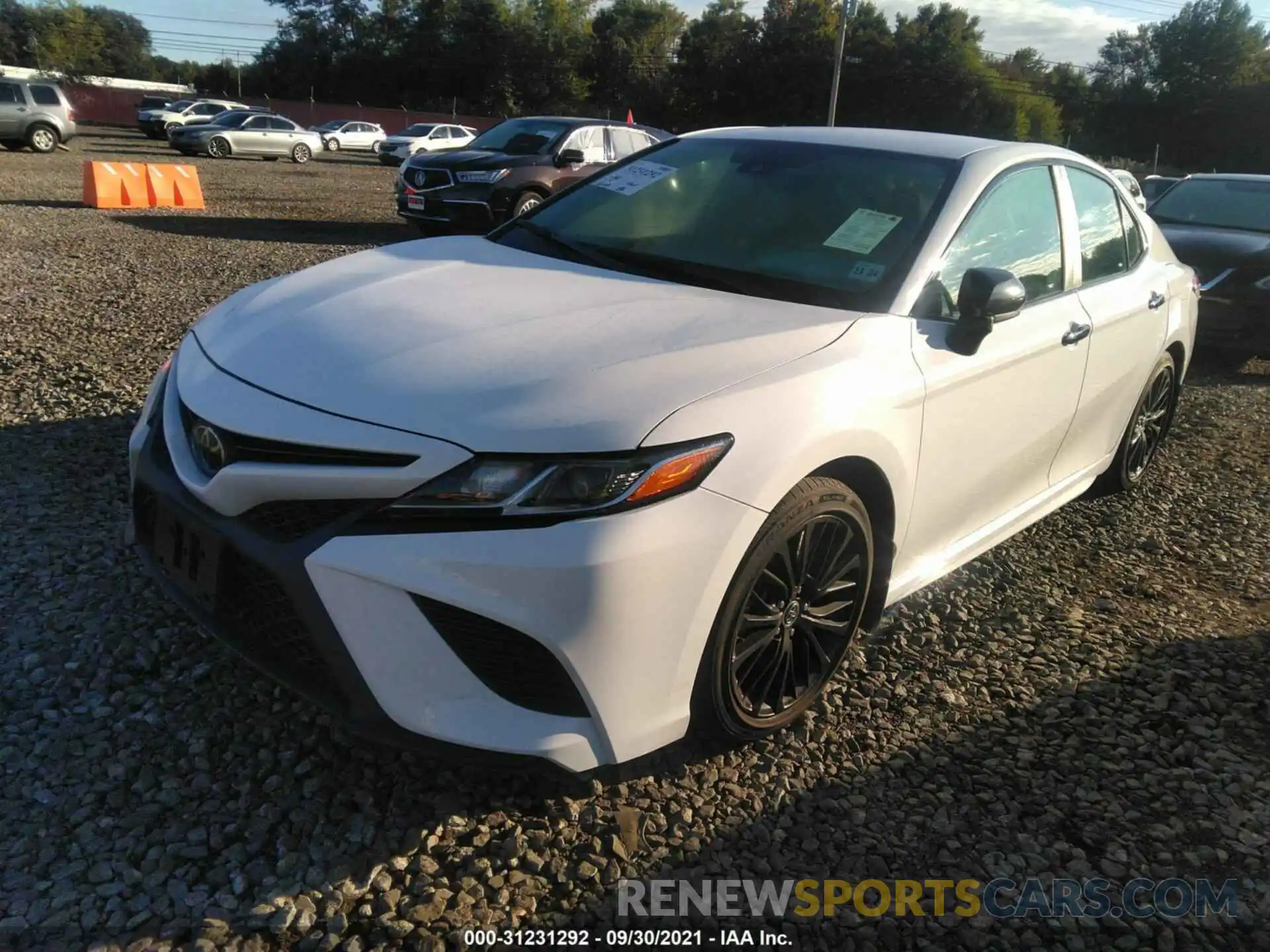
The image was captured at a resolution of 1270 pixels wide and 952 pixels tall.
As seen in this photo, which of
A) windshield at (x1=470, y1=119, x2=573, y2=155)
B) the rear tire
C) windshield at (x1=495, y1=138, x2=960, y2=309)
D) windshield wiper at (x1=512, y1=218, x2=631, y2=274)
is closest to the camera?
windshield at (x1=495, y1=138, x2=960, y2=309)

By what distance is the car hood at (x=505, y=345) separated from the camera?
214 cm

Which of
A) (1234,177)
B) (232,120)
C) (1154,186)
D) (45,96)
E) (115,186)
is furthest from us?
(232,120)

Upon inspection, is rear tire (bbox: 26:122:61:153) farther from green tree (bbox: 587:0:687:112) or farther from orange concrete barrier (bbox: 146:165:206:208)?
green tree (bbox: 587:0:687:112)

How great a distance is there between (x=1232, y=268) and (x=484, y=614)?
7.72 meters

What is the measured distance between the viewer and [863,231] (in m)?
3.11

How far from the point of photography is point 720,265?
10.3 ft

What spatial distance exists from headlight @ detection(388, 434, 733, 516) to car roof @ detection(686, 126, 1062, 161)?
6.38 feet

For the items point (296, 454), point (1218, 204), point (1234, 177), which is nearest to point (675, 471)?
point (296, 454)

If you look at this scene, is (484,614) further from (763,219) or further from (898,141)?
(898,141)

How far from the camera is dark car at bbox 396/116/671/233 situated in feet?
38.3

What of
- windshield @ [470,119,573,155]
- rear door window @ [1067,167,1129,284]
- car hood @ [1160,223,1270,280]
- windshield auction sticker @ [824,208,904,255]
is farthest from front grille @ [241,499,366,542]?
windshield @ [470,119,573,155]

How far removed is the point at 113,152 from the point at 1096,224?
2911 centimetres

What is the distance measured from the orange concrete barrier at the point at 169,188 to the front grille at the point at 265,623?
1395cm

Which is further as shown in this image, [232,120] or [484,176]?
[232,120]
